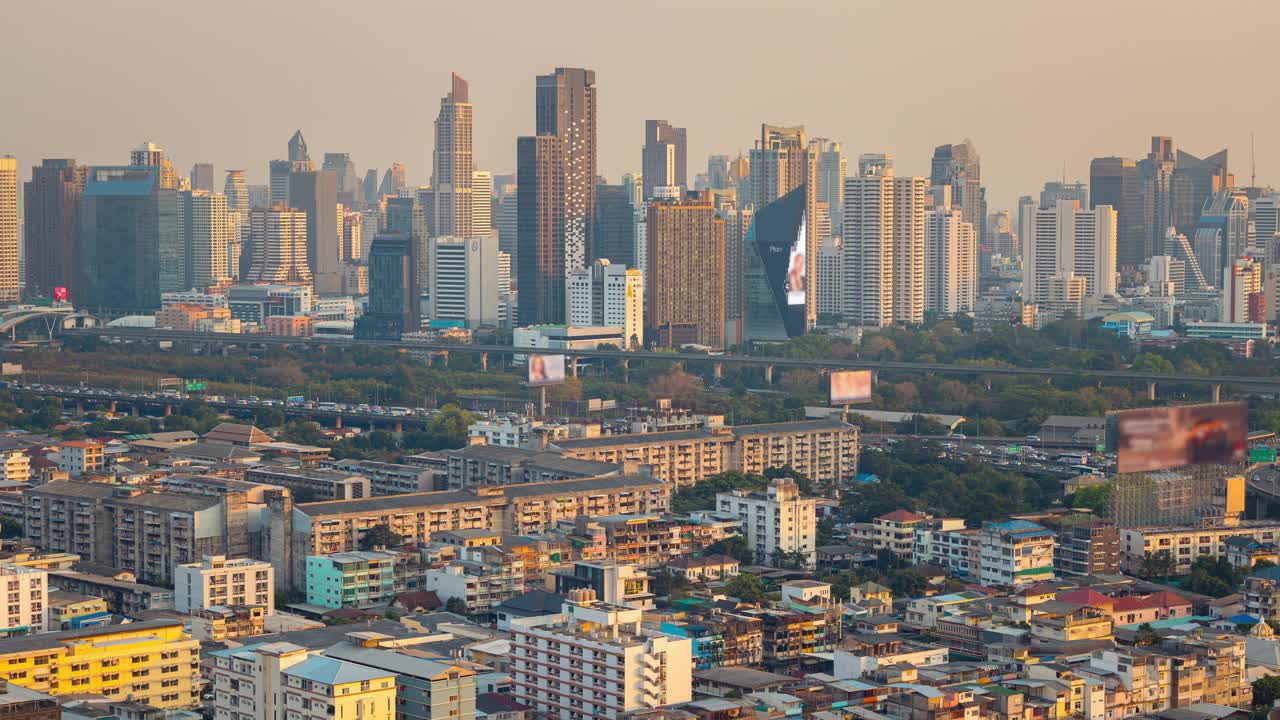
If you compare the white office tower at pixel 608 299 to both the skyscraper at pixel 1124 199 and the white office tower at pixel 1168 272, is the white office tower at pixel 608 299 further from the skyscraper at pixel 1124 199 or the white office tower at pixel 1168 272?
the skyscraper at pixel 1124 199

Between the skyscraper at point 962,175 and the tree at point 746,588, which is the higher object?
the skyscraper at point 962,175

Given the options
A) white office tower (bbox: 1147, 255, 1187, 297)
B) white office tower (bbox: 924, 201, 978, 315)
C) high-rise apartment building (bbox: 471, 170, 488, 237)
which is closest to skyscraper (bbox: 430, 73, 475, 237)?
high-rise apartment building (bbox: 471, 170, 488, 237)

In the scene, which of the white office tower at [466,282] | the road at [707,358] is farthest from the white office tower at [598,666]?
the white office tower at [466,282]

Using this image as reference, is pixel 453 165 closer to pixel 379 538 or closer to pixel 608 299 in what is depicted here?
pixel 608 299

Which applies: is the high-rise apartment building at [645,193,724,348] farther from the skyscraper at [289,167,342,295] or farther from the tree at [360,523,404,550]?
the tree at [360,523,404,550]

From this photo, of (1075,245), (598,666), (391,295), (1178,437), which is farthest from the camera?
(1075,245)

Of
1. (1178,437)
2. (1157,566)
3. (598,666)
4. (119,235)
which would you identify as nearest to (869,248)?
(119,235)
